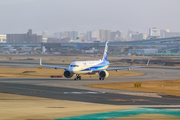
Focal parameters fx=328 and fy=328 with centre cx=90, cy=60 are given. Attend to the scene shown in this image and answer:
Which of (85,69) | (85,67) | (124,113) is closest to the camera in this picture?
(124,113)

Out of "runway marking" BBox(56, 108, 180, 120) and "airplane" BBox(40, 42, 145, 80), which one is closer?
"runway marking" BBox(56, 108, 180, 120)

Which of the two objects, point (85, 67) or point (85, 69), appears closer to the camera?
point (85, 67)

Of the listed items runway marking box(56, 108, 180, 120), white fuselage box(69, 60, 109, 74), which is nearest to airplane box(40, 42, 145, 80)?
white fuselage box(69, 60, 109, 74)

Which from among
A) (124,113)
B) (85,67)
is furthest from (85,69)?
(124,113)

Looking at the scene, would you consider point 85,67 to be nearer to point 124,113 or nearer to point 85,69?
point 85,69

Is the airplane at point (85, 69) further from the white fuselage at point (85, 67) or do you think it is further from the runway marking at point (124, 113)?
the runway marking at point (124, 113)

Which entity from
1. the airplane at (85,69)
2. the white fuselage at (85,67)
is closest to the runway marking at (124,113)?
the white fuselage at (85,67)

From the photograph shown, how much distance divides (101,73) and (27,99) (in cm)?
3154

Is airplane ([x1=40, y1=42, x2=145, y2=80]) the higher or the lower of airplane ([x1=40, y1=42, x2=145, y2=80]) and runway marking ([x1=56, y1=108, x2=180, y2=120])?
the higher

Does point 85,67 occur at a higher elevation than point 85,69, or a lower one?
higher

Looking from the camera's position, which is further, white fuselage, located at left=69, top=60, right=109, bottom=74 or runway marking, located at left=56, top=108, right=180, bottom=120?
white fuselage, located at left=69, top=60, right=109, bottom=74

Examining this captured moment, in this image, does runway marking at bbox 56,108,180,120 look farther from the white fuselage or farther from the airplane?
the airplane

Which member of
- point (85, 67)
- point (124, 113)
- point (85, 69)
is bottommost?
point (124, 113)

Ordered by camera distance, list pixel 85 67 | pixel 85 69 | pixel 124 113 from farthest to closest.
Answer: pixel 85 69, pixel 85 67, pixel 124 113
